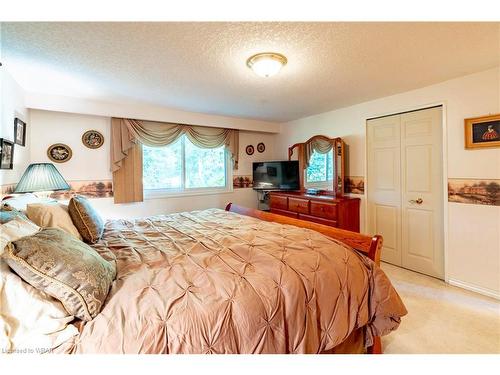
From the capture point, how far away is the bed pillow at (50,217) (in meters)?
1.63

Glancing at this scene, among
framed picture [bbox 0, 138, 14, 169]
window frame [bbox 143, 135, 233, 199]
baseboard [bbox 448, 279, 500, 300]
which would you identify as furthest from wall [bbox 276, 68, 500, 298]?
framed picture [bbox 0, 138, 14, 169]

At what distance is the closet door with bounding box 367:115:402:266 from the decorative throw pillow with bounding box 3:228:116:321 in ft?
11.2

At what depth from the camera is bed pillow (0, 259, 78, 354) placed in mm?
824

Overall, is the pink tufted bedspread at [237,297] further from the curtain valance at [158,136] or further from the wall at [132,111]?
the wall at [132,111]

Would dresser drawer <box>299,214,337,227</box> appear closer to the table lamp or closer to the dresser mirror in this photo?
the dresser mirror

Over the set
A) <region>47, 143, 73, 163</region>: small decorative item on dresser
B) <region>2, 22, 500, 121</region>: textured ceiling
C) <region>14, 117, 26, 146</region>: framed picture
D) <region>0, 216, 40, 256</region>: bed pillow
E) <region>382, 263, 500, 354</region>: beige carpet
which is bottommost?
<region>382, 263, 500, 354</region>: beige carpet

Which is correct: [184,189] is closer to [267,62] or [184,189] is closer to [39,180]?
[39,180]

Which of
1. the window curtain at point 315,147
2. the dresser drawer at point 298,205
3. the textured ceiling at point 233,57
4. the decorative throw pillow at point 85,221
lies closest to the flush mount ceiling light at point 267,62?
the textured ceiling at point 233,57

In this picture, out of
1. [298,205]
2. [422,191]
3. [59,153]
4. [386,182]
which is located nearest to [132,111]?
[59,153]

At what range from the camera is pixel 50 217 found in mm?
1660
